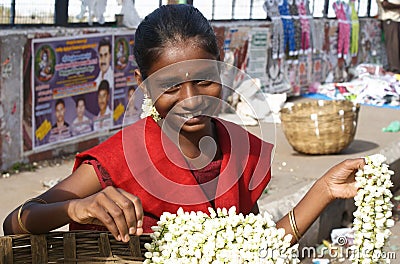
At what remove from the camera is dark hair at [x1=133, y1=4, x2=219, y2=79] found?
2.13 metres

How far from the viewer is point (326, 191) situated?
7.43ft

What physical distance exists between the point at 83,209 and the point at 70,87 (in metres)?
4.96

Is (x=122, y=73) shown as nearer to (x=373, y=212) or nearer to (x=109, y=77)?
(x=109, y=77)

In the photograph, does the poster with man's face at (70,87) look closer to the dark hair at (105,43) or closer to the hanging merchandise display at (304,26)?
the dark hair at (105,43)

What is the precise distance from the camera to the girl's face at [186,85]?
2.08 m

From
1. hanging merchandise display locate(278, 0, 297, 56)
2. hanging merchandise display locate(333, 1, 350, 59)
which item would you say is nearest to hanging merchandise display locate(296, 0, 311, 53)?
hanging merchandise display locate(278, 0, 297, 56)

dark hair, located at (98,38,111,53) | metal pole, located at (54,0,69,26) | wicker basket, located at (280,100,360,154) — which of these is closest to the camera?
metal pole, located at (54,0,69,26)

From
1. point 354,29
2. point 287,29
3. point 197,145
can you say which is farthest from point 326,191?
point 354,29

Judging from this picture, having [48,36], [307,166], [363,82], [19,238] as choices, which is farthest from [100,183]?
[363,82]

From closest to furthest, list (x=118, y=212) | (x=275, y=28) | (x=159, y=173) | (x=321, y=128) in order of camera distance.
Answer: (x=118, y=212), (x=159, y=173), (x=321, y=128), (x=275, y=28)

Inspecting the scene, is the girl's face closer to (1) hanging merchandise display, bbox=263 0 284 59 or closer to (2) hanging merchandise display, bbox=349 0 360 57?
(1) hanging merchandise display, bbox=263 0 284 59

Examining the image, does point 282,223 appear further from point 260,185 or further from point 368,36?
point 368,36

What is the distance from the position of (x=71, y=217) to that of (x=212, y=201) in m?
0.60

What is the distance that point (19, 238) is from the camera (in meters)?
2.02
